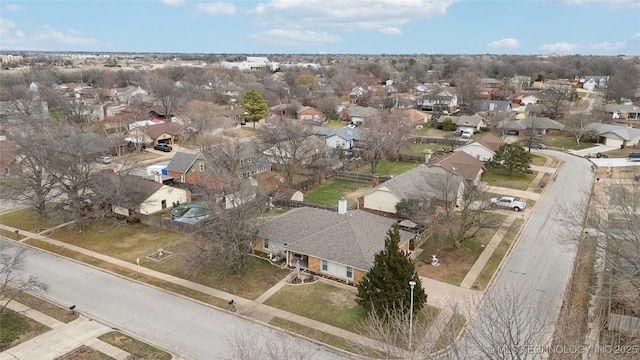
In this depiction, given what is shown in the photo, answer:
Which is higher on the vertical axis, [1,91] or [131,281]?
[1,91]

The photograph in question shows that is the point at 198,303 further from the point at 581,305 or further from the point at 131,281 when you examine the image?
the point at 581,305

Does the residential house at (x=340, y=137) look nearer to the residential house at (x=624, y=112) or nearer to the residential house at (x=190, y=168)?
the residential house at (x=190, y=168)

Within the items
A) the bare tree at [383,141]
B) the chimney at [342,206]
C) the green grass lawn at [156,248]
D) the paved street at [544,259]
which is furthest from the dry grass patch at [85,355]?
the bare tree at [383,141]

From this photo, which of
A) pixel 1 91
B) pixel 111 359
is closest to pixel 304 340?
pixel 111 359

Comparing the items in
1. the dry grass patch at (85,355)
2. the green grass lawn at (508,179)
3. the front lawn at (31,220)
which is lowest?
the dry grass patch at (85,355)

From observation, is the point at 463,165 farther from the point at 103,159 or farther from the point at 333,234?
the point at 103,159

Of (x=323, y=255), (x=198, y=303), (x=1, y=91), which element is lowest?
(x=198, y=303)

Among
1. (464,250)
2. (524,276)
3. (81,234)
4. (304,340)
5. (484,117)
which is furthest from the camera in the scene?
(484,117)
